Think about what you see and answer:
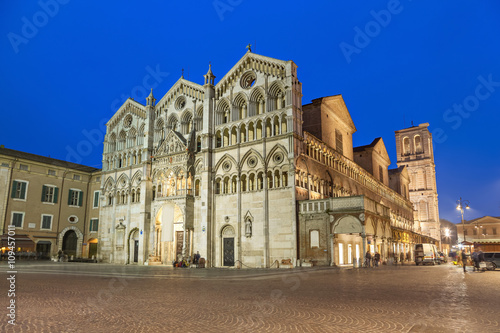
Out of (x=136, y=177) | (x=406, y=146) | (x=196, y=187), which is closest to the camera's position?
(x=196, y=187)

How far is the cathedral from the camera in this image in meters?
33.2

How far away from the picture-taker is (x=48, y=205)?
49.0 meters

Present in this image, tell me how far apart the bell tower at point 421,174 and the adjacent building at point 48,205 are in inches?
2710

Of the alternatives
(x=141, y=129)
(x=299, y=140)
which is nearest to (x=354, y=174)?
(x=299, y=140)

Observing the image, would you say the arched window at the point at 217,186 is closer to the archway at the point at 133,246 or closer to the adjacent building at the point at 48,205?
the archway at the point at 133,246

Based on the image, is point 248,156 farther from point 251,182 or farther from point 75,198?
point 75,198

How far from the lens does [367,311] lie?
9.29m

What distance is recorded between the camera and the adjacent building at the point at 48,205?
45.1 metres

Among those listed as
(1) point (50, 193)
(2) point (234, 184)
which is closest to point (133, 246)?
(1) point (50, 193)

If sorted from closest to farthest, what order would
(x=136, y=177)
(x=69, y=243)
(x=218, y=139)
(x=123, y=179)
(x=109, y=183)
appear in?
(x=218, y=139) → (x=136, y=177) → (x=123, y=179) → (x=109, y=183) → (x=69, y=243)

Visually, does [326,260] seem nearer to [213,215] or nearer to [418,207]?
[213,215]

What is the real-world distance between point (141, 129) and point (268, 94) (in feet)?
69.1

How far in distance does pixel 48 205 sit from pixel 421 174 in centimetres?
7787

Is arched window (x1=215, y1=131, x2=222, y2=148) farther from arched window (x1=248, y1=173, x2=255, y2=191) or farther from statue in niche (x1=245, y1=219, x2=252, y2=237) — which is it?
statue in niche (x1=245, y1=219, x2=252, y2=237)
